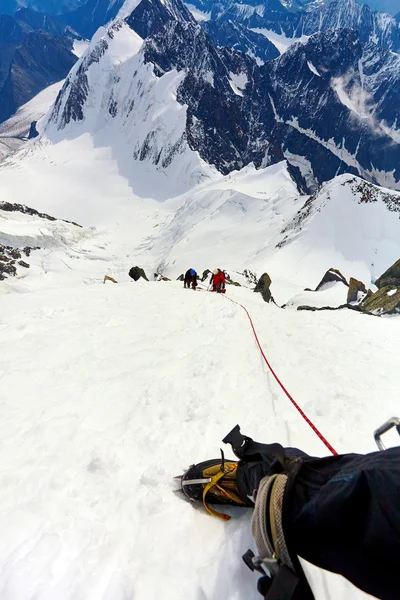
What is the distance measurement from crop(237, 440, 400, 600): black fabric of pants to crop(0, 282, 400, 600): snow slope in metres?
0.86

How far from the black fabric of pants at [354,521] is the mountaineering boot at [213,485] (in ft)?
3.44

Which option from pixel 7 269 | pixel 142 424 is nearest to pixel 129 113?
pixel 7 269

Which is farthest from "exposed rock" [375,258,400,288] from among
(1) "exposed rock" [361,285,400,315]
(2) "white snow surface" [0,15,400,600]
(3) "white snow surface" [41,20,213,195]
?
(3) "white snow surface" [41,20,213,195]

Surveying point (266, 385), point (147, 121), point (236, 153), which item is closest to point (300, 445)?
point (266, 385)

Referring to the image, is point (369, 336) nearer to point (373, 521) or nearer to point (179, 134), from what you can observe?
point (373, 521)

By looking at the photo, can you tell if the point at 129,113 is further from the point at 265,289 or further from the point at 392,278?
the point at 392,278

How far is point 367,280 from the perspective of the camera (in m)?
35.7

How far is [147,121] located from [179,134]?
22.4 metres

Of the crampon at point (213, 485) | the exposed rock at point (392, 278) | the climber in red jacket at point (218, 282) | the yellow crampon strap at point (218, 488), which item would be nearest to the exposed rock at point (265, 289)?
the climber in red jacket at point (218, 282)

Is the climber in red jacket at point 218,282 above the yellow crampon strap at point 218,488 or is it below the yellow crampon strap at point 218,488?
below

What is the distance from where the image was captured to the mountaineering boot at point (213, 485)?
2934mm

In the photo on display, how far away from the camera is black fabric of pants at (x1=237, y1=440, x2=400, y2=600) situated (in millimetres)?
1530

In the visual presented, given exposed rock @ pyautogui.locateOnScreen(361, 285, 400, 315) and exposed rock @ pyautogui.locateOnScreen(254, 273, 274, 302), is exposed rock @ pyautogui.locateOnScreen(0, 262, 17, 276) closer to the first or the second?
exposed rock @ pyautogui.locateOnScreen(254, 273, 274, 302)

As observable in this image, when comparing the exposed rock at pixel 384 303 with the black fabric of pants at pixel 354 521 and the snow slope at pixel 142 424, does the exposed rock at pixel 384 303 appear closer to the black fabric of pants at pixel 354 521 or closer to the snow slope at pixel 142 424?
the snow slope at pixel 142 424
